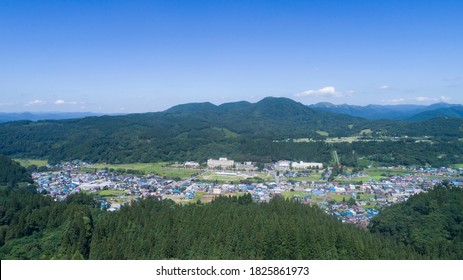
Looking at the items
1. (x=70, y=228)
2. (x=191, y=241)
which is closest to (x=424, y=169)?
(x=191, y=241)

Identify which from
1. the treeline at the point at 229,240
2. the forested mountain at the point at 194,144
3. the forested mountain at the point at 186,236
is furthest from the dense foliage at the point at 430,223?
the forested mountain at the point at 194,144

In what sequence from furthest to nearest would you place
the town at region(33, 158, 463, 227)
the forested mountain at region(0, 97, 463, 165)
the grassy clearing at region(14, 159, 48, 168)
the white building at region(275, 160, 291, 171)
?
1. the forested mountain at region(0, 97, 463, 165)
2. the grassy clearing at region(14, 159, 48, 168)
3. the white building at region(275, 160, 291, 171)
4. the town at region(33, 158, 463, 227)

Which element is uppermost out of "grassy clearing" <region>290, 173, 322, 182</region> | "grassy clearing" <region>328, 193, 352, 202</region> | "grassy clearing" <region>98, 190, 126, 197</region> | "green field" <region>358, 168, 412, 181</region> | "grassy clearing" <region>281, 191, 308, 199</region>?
"grassy clearing" <region>98, 190, 126, 197</region>

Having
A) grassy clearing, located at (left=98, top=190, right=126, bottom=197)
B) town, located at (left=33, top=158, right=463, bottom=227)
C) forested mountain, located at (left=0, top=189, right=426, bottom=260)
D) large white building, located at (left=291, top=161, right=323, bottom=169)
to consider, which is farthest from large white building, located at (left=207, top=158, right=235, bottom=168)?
forested mountain, located at (left=0, top=189, right=426, bottom=260)

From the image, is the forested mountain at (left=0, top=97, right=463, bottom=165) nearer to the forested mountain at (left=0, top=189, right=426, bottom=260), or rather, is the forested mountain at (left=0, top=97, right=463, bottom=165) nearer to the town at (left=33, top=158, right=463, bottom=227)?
the town at (left=33, top=158, right=463, bottom=227)

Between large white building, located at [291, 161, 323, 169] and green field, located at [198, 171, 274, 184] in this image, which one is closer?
green field, located at [198, 171, 274, 184]

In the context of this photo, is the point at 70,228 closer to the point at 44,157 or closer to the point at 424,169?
the point at 424,169
